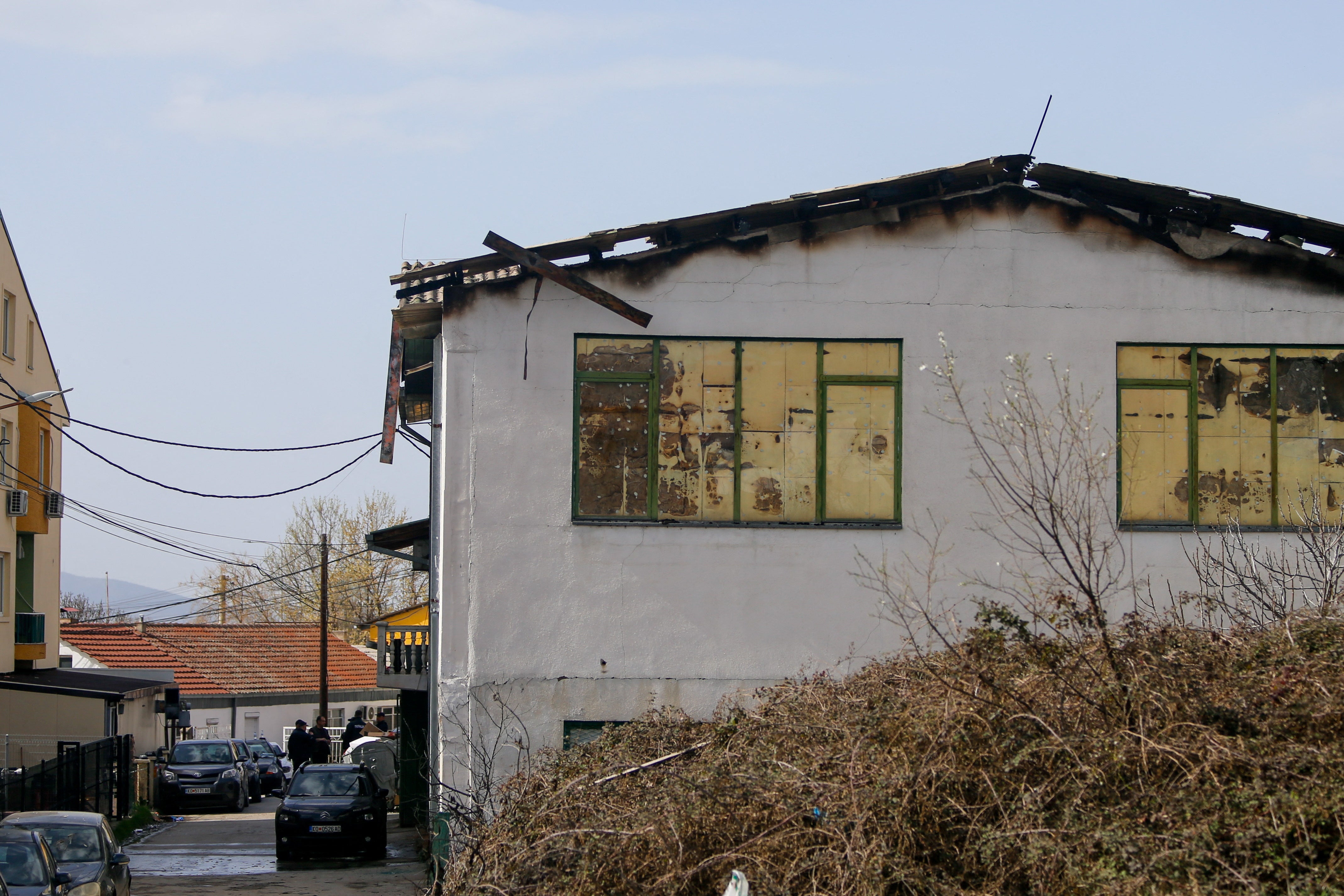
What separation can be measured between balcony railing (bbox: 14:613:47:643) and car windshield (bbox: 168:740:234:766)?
4080 mm

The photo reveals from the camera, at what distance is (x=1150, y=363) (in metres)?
13.6

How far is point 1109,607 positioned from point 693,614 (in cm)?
386

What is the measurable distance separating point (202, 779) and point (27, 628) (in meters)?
5.27

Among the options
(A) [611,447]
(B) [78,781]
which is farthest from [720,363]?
(B) [78,781]

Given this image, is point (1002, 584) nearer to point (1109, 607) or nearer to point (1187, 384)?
point (1109, 607)

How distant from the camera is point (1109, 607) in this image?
1327cm

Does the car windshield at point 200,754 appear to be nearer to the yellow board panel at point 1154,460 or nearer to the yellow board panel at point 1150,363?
the yellow board panel at point 1154,460

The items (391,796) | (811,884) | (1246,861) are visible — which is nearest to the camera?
(1246,861)

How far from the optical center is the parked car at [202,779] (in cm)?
3228

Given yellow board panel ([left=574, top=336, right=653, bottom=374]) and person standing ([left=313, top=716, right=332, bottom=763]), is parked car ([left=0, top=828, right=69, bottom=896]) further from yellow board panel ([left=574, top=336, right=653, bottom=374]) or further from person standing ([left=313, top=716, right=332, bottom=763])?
person standing ([left=313, top=716, right=332, bottom=763])

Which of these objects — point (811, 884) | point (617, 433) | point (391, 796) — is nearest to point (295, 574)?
point (391, 796)

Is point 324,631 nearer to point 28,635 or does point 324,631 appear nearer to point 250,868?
point 28,635

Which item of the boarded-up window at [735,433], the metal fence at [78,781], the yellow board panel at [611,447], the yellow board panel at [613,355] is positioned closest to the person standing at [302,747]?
the metal fence at [78,781]

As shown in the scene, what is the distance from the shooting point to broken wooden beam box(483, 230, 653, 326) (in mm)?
12633
